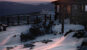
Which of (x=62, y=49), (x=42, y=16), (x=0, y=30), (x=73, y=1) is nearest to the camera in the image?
(x=62, y=49)

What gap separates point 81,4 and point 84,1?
65 centimetres

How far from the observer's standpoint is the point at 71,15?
2194 centimetres

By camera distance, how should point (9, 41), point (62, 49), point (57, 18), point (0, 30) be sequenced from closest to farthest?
point (62, 49) < point (9, 41) < point (0, 30) < point (57, 18)

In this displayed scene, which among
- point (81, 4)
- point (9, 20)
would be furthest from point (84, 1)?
point (9, 20)

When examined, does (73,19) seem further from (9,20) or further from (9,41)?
(9,41)

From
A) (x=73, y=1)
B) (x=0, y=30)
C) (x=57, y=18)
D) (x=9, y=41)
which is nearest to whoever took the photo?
(x=9, y=41)

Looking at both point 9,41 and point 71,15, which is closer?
point 9,41

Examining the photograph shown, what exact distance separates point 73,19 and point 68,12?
1.50m

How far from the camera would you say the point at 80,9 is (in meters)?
21.7

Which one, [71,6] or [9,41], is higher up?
[71,6]

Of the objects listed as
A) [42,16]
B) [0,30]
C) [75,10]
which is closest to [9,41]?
[0,30]

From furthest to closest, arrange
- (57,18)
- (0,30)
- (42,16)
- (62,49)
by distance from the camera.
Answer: (57,18) < (42,16) < (0,30) < (62,49)

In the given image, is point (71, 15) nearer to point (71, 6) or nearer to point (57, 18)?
point (71, 6)

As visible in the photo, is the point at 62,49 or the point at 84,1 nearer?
the point at 62,49
